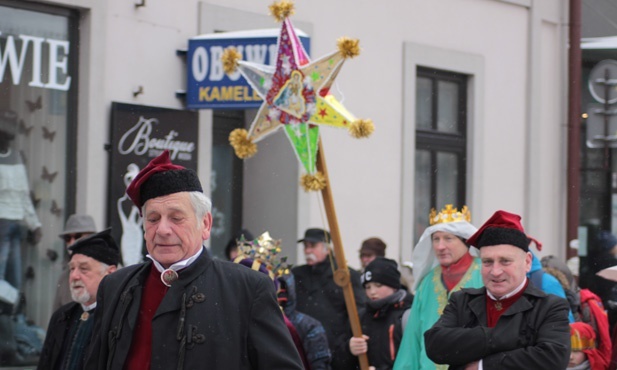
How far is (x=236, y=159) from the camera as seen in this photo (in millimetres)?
12938

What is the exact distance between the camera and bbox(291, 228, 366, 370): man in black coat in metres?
10.2

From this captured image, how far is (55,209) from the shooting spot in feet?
35.3

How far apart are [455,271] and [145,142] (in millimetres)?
4653

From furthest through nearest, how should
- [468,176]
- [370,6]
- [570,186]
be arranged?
[570,186]
[468,176]
[370,6]

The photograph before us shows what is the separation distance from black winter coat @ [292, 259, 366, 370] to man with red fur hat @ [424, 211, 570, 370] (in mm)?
3656

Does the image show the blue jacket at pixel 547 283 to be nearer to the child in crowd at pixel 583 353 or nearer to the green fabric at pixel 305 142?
the child in crowd at pixel 583 353

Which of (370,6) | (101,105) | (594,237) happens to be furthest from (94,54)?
(594,237)

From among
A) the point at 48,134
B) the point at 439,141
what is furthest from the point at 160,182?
the point at 439,141

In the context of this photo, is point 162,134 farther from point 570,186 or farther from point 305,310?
point 570,186

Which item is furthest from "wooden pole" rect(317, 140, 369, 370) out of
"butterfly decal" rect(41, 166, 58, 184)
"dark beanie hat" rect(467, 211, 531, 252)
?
"butterfly decal" rect(41, 166, 58, 184)

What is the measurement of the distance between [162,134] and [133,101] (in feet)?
1.35

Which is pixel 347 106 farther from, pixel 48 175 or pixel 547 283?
pixel 547 283

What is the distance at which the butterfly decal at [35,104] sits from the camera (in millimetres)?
10555

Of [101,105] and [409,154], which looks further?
[409,154]
